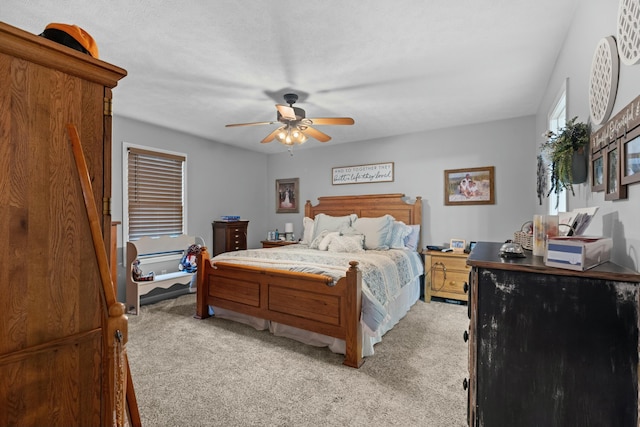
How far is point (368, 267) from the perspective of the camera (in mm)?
2895

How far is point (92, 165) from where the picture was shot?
1.12 metres

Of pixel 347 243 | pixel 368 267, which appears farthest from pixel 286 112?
pixel 347 243

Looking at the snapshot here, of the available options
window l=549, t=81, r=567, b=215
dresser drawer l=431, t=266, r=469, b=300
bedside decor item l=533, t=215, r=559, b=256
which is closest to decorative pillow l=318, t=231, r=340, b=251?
dresser drawer l=431, t=266, r=469, b=300

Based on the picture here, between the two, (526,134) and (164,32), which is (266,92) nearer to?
(164,32)

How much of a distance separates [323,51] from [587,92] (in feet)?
5.55

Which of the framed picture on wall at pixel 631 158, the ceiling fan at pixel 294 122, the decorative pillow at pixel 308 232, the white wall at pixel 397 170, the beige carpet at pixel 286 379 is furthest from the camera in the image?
the decorative pillow at pixel 308 232

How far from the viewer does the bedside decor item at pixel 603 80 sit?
129cm

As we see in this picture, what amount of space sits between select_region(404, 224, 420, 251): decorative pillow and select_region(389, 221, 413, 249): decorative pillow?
5 centimetres

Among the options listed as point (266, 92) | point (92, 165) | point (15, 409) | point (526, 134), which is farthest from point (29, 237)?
point (526, 134)

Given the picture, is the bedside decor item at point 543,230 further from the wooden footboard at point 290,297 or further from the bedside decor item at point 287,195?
the bedside decor item at point 287,195

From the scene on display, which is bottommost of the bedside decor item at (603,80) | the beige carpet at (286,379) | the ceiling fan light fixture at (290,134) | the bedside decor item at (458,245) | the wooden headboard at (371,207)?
the beige carpet at (286,379)

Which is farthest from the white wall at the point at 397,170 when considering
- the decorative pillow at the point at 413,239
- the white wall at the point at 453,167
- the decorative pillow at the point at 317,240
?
the decorative pillow at the point at 317,240

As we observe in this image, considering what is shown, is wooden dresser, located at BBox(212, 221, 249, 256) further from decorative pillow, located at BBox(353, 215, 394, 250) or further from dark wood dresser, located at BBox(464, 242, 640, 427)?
dark wood dresser, located at BBox(464, 242, 640, 427)

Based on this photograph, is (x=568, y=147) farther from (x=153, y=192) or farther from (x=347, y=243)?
(x=153, y=192)
